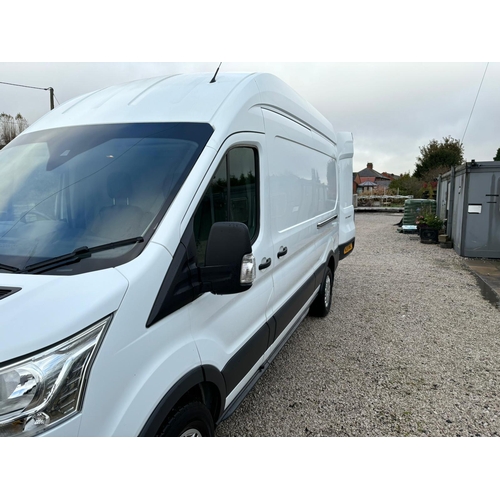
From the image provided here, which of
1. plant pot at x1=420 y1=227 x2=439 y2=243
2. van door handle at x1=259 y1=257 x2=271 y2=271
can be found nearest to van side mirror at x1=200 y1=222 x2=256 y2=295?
van door handle at x1=259 y1=257 x2=271 y2=271

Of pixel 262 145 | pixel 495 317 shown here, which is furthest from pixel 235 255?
pixel 495 317

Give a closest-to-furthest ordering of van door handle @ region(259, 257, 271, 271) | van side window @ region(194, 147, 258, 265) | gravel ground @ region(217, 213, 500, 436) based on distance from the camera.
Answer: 1. van side window @ region(194, 147, 258, 265)
2. van door handle @ region(259, 257, 271, 271)
3. gravel ground @ region(217, 213, 500, 436)

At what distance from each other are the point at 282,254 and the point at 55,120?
70.4 inches

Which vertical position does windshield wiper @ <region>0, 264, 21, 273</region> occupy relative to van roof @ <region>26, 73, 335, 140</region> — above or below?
below

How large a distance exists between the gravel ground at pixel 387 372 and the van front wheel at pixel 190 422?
1116 mm

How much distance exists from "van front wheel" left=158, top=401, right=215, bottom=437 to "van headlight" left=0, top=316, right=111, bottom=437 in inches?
21.3

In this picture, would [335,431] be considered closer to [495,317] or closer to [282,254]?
[282,254]

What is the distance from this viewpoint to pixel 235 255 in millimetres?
1801

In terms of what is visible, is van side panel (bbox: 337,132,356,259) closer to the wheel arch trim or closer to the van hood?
the wheel arch trim

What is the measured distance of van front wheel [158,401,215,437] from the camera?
1.78 m

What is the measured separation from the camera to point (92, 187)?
1989 millimetres

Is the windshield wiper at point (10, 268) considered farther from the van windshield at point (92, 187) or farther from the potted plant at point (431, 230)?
the potted plant at point (431, 230)

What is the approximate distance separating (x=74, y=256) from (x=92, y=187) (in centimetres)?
45

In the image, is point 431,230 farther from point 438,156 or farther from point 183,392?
point 438,156
